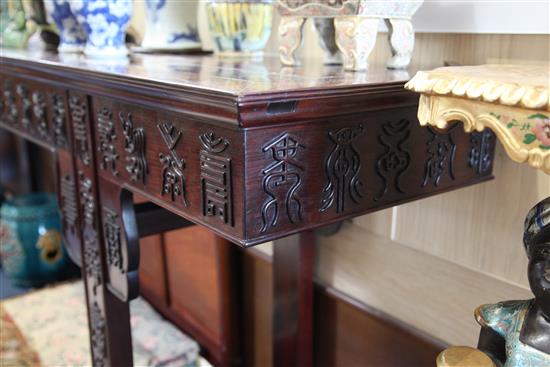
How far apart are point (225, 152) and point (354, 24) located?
233 millimetres

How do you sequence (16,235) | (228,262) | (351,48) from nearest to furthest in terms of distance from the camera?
(351,48) < (228,262) < (16,235)

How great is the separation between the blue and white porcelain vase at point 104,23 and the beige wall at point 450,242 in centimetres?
29

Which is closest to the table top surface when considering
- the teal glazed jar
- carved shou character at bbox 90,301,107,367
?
carved shou character at bbox 90,301,107,367

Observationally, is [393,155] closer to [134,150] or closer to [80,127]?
[134,150]

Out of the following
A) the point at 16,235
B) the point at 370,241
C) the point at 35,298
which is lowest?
the point at 35,298

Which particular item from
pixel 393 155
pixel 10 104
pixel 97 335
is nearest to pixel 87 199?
pixel 97 335

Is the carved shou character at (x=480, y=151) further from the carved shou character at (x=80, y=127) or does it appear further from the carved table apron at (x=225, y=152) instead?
the carved shou character at (x=80, y=127)

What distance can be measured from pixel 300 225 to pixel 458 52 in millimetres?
341

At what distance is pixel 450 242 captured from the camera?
0.70 m

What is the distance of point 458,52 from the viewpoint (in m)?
0.65

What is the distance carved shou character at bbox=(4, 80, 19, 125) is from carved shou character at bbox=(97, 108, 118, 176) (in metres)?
0.35

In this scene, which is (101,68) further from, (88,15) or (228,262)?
(228,262)

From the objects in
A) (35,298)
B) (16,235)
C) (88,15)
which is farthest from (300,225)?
(16,235)

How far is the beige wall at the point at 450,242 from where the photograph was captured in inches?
24.0
